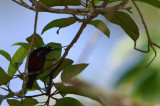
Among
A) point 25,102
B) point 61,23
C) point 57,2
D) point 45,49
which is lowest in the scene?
point 25,102

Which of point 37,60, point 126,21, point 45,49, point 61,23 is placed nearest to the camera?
point 126,21

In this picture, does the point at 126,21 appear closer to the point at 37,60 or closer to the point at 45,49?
the point at 45,49

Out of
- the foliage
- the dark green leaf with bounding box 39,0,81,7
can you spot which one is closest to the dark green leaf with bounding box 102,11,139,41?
the foliage

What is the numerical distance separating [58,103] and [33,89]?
341mm

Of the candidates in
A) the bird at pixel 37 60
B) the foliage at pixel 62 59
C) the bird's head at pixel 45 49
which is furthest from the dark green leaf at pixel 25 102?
the bird's head at pixel 45 49

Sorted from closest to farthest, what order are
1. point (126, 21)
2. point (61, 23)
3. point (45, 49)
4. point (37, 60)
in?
point (126, 21) → point (61, 23) → point (45, 49) → point (37, 60)

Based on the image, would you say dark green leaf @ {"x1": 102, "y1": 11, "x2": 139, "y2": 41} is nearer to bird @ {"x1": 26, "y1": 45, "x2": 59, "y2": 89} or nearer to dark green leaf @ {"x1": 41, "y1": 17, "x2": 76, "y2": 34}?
dark green leaf @ {"x1": 41, "y1": 17, "x2": 76, "y2": 34}

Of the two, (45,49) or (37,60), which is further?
(37,60)

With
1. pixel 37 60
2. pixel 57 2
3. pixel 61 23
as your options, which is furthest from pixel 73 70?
pixel 37 60

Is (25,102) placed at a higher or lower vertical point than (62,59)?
lower

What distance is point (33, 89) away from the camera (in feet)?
5.42

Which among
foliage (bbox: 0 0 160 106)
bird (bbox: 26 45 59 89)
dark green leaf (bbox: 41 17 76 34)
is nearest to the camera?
foliage (bbox: 0 0 160 106)

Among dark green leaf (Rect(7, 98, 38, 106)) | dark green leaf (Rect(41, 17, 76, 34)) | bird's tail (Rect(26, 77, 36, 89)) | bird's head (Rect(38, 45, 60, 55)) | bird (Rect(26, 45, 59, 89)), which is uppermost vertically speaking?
dark green leaf (Rect(41, 17, 76, 34))

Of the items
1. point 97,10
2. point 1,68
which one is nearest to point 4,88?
point 1,68
